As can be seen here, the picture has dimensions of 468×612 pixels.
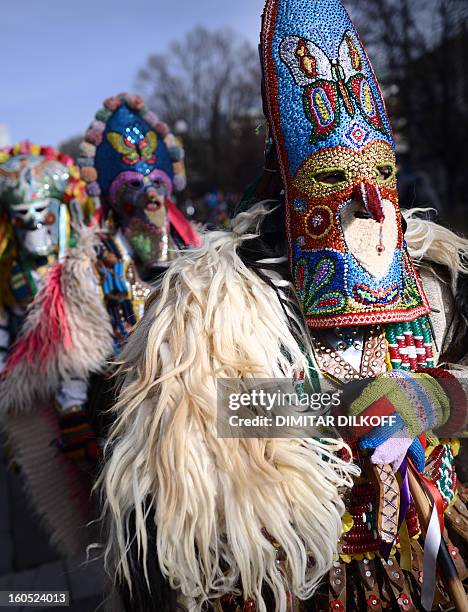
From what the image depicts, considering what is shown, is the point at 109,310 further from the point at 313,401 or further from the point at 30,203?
the point at 313,401

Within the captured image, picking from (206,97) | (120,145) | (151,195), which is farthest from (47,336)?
(206,97)

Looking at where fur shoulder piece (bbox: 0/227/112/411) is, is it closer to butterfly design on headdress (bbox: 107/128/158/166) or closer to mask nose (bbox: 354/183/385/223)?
butterfly design on headdress (bbox: 107/128/158/166)

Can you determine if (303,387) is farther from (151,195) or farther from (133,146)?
(133,146)

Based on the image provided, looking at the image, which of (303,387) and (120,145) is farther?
(120,145)

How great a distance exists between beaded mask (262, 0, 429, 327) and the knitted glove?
149 mm

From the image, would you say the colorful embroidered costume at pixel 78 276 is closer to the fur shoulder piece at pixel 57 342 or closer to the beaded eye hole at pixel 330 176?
the fur shoulder piece at pixel 57 342

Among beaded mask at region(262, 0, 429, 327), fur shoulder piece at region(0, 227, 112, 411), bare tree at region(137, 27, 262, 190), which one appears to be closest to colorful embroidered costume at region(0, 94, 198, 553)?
fur shoulder piece at region(0, 227, 112, 411)

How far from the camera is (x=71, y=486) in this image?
8.07ft

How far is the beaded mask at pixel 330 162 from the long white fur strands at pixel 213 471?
153 mm

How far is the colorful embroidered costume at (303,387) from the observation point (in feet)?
3.88

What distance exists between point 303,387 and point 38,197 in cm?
212

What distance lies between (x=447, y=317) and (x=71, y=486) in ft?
5.50

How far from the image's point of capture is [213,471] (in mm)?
1193

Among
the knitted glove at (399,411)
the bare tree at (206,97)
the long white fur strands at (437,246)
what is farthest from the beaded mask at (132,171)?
the bare tree at (206,97)
